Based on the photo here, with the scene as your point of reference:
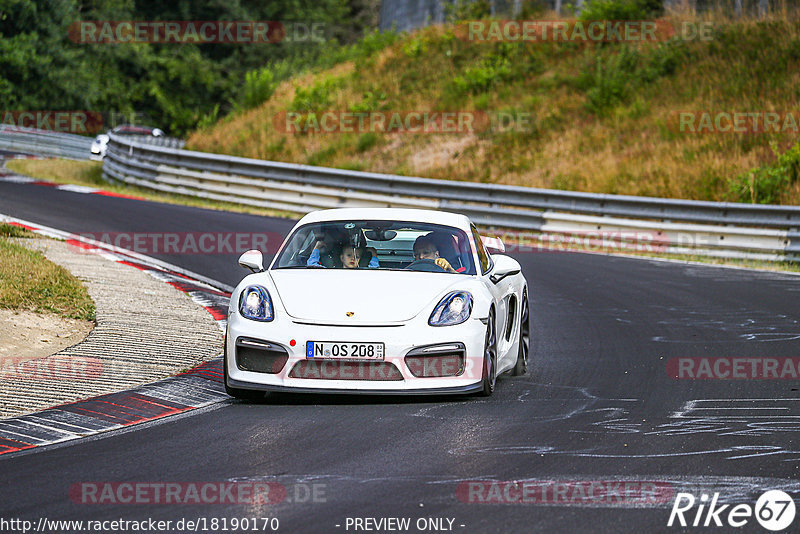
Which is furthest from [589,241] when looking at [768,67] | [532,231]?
[768,67]

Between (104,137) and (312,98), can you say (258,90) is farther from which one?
(104,137)

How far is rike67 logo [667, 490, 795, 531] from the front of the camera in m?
4.90

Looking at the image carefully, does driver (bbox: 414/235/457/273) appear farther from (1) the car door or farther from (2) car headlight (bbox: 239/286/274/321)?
(2) car headlight (bbox: 239/286/274/321)

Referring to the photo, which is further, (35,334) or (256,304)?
(35,334)

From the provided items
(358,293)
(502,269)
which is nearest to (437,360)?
(358,293)

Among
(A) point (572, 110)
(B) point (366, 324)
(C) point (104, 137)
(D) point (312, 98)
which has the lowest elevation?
(B) point (366, 324)

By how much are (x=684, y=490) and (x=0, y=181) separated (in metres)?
23.9

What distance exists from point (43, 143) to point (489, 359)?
3809 centimetres

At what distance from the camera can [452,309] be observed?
7.73 m

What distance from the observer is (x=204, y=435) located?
6.67 meters

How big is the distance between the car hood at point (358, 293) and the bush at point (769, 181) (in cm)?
1515

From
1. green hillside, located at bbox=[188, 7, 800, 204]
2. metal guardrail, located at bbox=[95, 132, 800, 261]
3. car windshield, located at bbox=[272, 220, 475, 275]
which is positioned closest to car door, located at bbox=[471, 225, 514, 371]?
car windshield, located at bbox=[272, 220, 475, 275]

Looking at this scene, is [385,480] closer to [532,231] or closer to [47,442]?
[47,442]

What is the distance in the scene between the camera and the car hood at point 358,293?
751 cm
